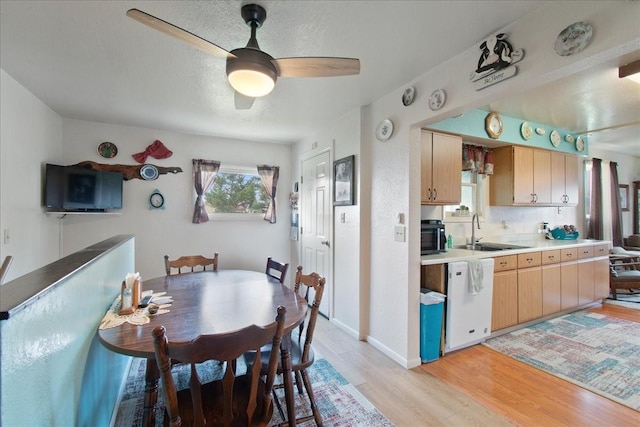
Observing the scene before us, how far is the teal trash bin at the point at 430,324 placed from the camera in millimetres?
2453

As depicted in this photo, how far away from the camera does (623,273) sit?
4027 mm

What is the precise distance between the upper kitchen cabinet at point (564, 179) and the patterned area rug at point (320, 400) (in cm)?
390

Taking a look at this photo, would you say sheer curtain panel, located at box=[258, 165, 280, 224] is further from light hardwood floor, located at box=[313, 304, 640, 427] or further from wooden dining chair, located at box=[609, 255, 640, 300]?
wooden dining chair, located at box=[609, 255, 640, 300]

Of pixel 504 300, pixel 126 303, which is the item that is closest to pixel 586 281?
pixel 504 300

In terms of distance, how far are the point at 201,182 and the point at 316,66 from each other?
9.42ft

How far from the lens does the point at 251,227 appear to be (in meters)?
4.26

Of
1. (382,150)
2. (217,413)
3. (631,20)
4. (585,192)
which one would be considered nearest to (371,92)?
(382,150)

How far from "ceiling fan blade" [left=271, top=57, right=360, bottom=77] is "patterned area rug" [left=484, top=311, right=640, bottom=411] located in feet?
9.31

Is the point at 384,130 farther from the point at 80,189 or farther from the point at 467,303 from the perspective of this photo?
the point at 80,189

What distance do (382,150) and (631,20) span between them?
169 centimetres

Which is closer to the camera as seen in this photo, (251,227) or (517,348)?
(517,348)

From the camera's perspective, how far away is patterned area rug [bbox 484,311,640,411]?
2.16m

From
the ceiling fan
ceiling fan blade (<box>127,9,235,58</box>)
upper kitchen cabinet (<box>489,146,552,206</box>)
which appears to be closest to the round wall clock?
upper kitchen cabinet (<box>489,146,552,206</box>)

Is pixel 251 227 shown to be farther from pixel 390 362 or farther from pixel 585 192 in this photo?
pixel 585 192
